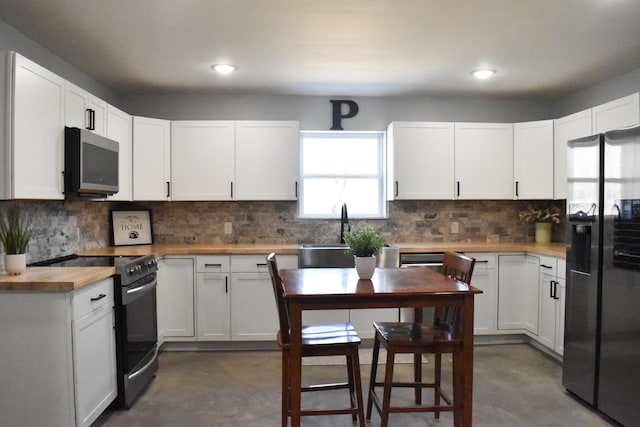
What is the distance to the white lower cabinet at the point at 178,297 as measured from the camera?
374 cm

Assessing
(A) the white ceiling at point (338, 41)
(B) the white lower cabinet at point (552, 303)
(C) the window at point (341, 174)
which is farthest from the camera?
(C) the window at point (341, 174)

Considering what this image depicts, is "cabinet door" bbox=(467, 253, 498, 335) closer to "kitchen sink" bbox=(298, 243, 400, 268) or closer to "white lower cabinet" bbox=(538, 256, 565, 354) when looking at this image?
"white lower cabinet" bbox=(538, 256, 565, 354)

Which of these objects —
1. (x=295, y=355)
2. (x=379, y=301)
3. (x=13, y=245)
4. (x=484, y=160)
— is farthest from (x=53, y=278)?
(x=484, y=160)

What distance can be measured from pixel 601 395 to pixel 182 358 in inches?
120

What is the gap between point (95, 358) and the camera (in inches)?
94.7

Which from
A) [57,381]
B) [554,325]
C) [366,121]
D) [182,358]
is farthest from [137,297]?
[554,325]

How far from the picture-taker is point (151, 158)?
3.92 m

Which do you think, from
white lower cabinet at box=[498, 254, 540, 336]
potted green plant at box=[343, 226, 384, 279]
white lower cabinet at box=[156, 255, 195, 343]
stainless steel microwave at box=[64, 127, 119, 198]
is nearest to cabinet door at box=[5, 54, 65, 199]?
stainless steel microwave at box=[64, 127, 119, 198]

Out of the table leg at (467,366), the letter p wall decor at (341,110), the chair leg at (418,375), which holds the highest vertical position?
the letter p wall decor at (341,110)

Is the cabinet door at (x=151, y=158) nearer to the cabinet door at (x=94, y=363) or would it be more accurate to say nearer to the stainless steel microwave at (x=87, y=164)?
the stainless steel microwave at (x=87, y=164)

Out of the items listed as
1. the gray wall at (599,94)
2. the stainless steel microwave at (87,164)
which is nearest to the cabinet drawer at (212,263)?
the stainless steel microwave at (87,164)

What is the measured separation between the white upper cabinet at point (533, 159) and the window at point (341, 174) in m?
1.31

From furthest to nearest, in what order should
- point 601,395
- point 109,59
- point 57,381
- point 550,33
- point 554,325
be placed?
point 554,325 → point 109,59 → point 550,33 → point 601,395 → point 57,381

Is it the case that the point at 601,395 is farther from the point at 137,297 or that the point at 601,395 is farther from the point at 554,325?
the point at 137,297
